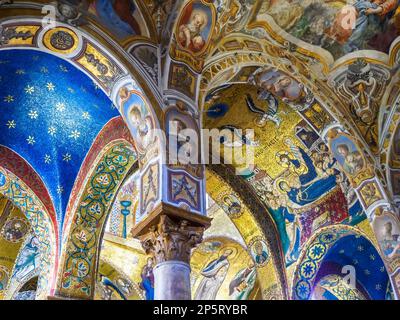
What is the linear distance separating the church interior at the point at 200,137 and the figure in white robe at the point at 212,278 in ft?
4.60

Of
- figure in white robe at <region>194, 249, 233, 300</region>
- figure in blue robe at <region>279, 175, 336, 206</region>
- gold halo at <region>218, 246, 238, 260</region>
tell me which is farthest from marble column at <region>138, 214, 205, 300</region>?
figure in white robe at <region>194, 249, 233, 300</region>

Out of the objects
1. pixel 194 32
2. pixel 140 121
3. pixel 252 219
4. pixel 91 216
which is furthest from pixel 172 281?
pixel 252 219

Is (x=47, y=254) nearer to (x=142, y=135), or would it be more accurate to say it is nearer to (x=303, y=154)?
(x=142, y=135)

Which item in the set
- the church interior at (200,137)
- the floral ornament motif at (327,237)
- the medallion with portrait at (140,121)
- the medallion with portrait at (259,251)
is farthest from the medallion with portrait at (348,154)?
the medallion with portrait at (140,121)

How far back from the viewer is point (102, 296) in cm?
1302

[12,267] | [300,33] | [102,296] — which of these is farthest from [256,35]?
[102,296]

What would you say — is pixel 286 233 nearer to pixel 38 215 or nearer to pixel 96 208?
pixel 96 208

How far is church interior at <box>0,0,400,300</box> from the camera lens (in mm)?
6688

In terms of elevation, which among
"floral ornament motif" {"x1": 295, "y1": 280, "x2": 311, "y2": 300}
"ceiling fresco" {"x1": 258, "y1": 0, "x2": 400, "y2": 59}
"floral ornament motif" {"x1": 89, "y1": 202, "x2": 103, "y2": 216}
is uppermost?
"ceiling fresco" {"x1": 258, "y1": 0, "x2": 400, "y2": 59}

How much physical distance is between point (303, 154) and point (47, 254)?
4460 millimetres

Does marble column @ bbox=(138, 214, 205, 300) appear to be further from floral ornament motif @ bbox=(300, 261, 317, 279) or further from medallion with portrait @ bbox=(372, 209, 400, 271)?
floral ornament motif @ bbox=(300, 261, 317, 279)

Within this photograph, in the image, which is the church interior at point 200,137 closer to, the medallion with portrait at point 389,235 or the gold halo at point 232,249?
the medallion with portrait at point 389,235

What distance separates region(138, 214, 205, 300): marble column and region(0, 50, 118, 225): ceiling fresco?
271cm

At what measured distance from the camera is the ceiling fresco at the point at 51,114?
784cm
